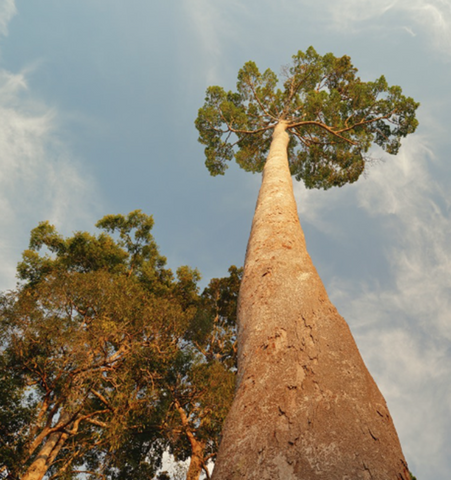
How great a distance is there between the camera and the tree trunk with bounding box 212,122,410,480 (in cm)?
171

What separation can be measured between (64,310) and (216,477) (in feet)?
37.9

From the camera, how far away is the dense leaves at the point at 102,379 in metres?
9.67

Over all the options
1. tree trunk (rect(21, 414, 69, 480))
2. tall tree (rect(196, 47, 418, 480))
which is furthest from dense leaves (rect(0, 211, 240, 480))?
tall tree (rect(196, 47, 418, 480))

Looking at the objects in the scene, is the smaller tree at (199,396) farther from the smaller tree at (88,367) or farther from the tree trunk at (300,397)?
the tree trunk at (300,397)

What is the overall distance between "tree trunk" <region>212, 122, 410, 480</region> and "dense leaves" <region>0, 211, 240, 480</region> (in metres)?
8.36

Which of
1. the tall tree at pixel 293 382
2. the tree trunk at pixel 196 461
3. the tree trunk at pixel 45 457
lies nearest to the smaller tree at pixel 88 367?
the tree trunk at pixel 45 457

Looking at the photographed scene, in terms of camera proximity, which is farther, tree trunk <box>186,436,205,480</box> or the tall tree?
tree trunk <box>186,436,205,480</box>

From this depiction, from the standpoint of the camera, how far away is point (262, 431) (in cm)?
192

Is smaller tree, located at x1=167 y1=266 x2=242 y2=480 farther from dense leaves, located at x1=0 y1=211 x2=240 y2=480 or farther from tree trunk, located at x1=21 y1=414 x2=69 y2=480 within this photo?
tree trunk, located at x1=21 y1=414 x2=69 y2=480

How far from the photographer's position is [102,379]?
10.8 m

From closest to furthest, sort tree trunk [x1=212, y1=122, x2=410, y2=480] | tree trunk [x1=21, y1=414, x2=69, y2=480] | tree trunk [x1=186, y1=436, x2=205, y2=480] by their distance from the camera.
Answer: tree trunk [x1=212, y1=122, x2=410, y2=480] < tree trunk [x1=21, y1=414, x2=69, y2=480] < tree trunk [x1=186, y1=436, x2=205, y2=480]

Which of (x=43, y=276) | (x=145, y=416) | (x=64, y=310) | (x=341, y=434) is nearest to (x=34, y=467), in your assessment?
(x=145, y=416)

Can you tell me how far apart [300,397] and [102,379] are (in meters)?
10.3

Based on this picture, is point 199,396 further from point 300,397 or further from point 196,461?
point 300,397
